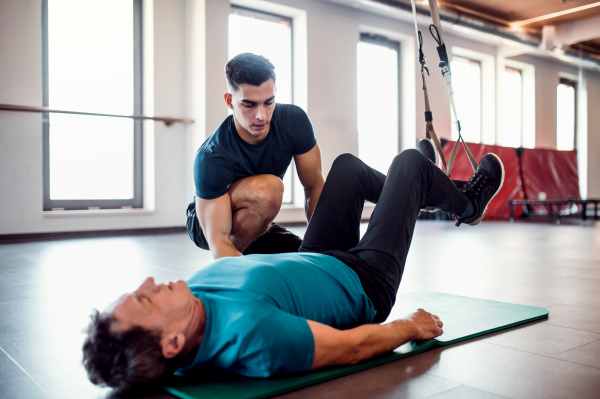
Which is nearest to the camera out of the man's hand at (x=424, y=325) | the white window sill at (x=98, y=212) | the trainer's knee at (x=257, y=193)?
the man's hand at (x=424, y=325)

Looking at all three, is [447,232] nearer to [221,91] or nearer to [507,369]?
[221,91]

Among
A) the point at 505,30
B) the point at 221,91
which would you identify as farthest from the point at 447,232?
the point at 505,30

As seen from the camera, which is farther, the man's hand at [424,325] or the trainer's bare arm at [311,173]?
the trainer's bare arm at [311,173]

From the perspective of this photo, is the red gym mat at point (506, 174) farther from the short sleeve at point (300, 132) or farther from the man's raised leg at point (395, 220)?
the man's raised leg at point (395, 220)

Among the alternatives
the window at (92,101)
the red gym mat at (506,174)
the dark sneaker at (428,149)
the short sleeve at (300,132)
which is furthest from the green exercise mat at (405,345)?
the red gym mat at (506,174)

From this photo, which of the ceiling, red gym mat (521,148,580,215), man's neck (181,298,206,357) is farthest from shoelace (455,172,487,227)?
red gym mat (521,148,580,215)

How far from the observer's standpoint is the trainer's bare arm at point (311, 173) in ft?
7.75

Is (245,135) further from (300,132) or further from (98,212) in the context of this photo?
(98,212)

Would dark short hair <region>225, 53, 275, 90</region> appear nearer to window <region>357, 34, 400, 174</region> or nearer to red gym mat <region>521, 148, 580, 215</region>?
window <region>357, 34, 400, 174</region>

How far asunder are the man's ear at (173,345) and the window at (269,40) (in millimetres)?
5522

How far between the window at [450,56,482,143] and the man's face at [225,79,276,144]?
7519 mm

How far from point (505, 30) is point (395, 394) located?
303 inches

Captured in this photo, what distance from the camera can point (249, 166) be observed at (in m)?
2.27

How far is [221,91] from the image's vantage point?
5.89 m
